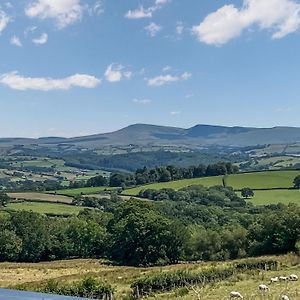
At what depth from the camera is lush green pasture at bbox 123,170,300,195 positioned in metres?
120

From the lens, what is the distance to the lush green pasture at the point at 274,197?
10283 cm

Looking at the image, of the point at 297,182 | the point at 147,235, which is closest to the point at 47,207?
the point at 147,235

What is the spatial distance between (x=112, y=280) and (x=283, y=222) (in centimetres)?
2188

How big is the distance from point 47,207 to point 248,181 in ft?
174

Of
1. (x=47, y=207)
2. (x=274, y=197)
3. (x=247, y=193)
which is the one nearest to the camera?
(x=47, y=207)

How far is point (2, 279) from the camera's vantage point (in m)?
44.2

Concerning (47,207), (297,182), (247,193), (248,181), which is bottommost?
(47,207)

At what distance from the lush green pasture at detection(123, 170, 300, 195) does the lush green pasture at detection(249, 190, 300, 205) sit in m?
5.33

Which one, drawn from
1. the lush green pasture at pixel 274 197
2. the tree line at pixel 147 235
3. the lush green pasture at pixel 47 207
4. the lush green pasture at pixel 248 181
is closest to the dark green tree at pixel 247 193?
the lush green pasture at pixel 274 197

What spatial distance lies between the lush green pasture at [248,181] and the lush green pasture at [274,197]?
533 cm

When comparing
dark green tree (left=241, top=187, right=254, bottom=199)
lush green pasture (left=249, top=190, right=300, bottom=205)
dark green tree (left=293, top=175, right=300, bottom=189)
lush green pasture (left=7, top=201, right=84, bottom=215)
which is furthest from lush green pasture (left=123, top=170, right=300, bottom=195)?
lush green pasture (left=7, top=201, right=84, bottom=215)

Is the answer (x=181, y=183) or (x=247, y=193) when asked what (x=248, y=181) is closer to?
(x=247, y=193)

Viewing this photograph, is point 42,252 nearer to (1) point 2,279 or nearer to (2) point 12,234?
(2) point 12,234

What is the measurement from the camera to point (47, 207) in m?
105
